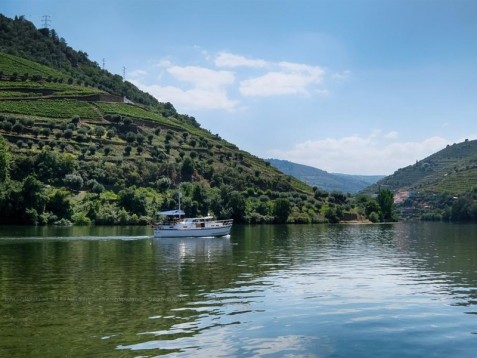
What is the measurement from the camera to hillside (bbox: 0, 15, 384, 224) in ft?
392

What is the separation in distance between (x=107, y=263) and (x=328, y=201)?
145689 mm

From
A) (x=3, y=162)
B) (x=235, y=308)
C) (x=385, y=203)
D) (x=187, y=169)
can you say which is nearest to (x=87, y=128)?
(x=187, y=169)

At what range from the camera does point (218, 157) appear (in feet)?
621

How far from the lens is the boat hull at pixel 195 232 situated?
87338 millimetres

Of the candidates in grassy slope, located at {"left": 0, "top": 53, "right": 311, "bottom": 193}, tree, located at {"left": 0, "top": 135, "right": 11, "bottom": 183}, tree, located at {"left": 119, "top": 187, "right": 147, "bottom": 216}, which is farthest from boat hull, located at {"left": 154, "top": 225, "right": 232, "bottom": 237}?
grassy slope, located at {"left": 0, "top": 53, "right": 311, "bottom": 193}

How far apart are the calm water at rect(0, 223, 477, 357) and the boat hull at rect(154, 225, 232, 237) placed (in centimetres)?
3950

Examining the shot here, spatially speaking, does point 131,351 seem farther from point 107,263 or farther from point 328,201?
point 328,201

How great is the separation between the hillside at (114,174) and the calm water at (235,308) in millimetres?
74440

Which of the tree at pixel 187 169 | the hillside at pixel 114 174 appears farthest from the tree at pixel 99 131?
the tree at pixel 187 169

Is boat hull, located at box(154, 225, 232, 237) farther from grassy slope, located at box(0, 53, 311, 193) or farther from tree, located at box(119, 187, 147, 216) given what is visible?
grassy slope, located at box(0, 53, 311, 193)

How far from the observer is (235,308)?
24.6 m

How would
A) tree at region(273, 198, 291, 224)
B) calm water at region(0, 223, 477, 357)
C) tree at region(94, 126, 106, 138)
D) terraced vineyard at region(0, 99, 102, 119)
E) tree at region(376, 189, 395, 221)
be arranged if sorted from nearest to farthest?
calm water at region(0, 223, 477, 357)
tree at region(273, 198, 291, 224)
tree at region(94, 126, 106, 138)
terraced vineyard at region(0, 99, 102, 119)
tree at region(376, 189, 395, 221)

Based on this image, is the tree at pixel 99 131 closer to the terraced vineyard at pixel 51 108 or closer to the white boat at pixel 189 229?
the terraced vineyard at pixel 51 108

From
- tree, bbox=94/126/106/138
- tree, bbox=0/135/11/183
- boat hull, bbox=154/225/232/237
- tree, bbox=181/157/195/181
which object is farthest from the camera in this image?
tree, bbox=94/126/106/138
